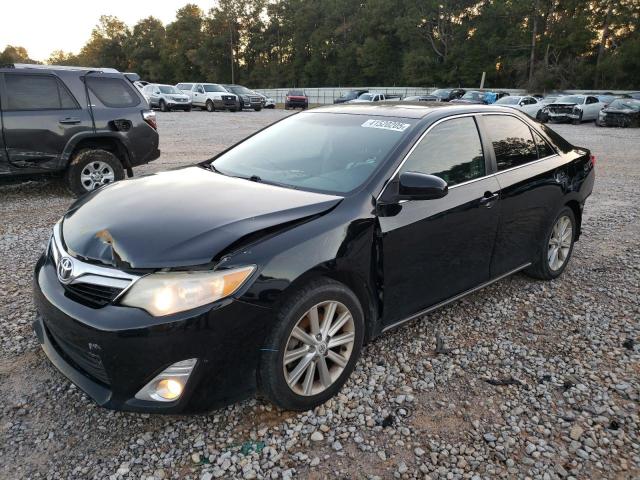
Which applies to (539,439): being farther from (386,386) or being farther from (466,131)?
(466,131)

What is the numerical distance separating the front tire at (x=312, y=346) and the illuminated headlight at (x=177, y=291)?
35 centimetres

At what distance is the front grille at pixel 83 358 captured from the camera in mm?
2270

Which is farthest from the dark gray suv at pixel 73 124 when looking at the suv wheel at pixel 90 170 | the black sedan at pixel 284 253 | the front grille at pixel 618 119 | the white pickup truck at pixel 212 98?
the white pickup truck at pixel 212 98

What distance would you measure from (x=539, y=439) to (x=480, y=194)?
5.34ft

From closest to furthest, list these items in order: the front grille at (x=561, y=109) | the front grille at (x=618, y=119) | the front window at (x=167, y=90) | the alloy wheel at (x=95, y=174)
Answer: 1. the alloy wheel at (x=95, y=174)
2. the front grille at (x=618, y=119)
3. the front grille at (x=561, y=109)
4. the front window at (x=167, y=90)

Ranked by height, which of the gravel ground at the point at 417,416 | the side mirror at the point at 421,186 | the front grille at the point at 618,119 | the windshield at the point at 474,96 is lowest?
the front grille at the point at 618,119

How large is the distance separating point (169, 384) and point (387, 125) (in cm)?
214

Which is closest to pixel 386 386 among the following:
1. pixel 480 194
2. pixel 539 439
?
pixel 539 439

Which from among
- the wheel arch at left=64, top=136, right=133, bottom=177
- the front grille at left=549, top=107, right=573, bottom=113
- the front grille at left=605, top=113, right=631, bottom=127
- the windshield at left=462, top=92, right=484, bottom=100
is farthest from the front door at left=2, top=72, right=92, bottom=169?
the windshield at left=462, top=92, right=484, bottom=100

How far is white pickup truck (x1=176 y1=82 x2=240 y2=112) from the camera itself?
30.9 metres

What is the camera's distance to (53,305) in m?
2.44

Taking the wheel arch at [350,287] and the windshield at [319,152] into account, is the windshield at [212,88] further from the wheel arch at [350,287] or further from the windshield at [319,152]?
the wheel arch at [350,287]

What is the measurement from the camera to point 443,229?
3186 millimetres

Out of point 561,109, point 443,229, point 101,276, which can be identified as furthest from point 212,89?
point 101,276
